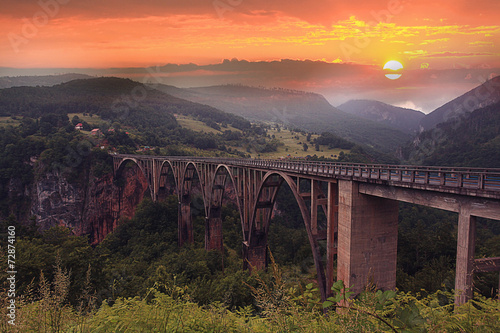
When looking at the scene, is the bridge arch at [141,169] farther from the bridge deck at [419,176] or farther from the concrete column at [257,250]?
the bridge deck at [419,176]

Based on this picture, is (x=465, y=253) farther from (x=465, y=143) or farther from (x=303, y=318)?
(x=465, y=143)

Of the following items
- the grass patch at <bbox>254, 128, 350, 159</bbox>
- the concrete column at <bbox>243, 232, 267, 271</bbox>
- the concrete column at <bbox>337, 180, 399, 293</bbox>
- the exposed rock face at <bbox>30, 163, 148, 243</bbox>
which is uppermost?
the concrete column at <bbox>337, 180, 399, 293</bbox>

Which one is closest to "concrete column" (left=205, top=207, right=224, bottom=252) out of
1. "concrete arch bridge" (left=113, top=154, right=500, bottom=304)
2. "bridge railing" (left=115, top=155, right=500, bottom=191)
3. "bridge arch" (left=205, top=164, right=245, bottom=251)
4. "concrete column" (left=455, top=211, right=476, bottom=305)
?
"bridge arch" (left=205, top=164, right=245, bottom=251)

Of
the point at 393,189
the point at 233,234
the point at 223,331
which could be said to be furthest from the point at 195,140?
the point at 223,331

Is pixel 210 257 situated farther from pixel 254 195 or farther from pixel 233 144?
pixel 233 144

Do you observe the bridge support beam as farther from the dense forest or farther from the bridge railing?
the bridge railing

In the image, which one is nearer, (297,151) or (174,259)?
(174,259)

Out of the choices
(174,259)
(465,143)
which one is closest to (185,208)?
(174,259)
